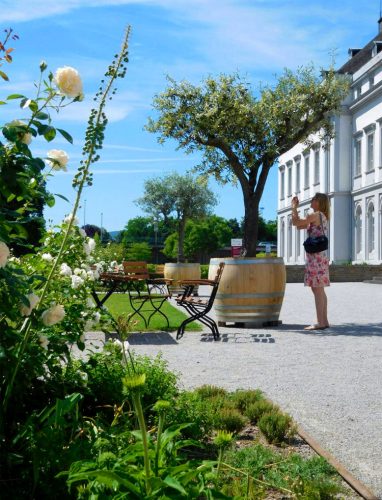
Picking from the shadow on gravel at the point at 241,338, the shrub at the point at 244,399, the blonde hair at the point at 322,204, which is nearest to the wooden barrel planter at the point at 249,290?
the shadow on gravel at the point at 241,338

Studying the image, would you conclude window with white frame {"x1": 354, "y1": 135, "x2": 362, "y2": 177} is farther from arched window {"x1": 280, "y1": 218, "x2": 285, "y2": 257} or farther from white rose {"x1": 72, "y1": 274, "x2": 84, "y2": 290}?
white rose {"x1": 72, "y1": 274, "x2": 84, "y2": 290}

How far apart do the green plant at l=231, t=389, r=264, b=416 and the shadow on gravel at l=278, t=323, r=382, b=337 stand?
6406 millimetres

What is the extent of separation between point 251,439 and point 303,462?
0.67m

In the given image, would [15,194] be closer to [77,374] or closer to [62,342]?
[62,342]

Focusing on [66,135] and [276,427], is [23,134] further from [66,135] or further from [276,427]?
[276,427]

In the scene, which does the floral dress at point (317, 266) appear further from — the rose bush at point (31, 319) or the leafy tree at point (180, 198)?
the leafy tree at point (180, 198)

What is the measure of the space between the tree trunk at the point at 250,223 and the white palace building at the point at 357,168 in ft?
93.7

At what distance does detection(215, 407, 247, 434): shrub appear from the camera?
14.4 ft

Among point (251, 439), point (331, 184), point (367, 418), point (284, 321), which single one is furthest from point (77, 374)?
point (331, 184)

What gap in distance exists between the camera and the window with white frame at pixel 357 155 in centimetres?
4972

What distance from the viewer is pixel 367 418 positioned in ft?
17.4

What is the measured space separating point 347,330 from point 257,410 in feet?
25.7

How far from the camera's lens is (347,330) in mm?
12297

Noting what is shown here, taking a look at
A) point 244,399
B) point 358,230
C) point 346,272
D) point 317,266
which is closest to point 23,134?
point 244,399
